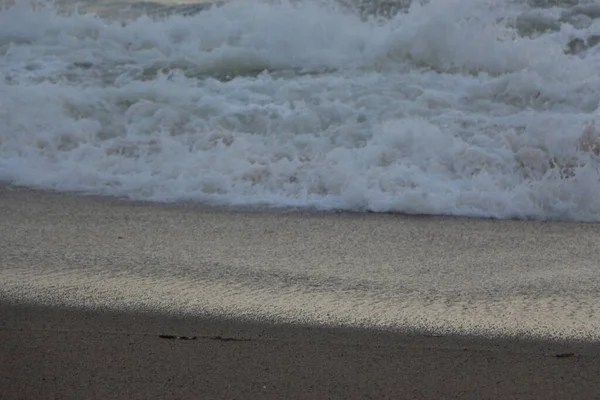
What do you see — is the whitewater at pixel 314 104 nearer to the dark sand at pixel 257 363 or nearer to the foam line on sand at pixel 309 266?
the foam line on sand at pixel 309 266

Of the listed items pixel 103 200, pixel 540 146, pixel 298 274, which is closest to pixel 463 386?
pixel 298 274

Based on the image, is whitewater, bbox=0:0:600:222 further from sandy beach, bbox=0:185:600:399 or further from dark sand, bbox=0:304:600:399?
dark sand, bbox=0:304:600:399

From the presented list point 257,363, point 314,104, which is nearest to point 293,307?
point 257,363

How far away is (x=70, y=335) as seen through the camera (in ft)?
8.60

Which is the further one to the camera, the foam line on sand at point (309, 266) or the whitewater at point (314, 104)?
the whitewater at point (314, 104)

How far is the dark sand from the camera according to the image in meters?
2.29

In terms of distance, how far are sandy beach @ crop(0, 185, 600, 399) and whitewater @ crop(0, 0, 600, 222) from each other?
55cm

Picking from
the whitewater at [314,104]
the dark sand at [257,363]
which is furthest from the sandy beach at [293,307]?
the whitewater at [314,104]

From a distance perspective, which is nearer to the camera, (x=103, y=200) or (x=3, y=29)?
(x=103, y=200)

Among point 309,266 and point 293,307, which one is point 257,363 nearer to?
point 293,307

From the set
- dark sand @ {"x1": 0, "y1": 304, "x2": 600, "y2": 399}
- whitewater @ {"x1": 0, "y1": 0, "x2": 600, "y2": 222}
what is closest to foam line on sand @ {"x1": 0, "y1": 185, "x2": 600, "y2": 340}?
dark sand @ {"x1": 0, "y1": 304, "x2": 600, "y2": 399}

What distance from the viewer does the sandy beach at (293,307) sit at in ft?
7.75

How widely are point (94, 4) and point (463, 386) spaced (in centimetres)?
743

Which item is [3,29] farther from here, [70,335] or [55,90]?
[70,335]
